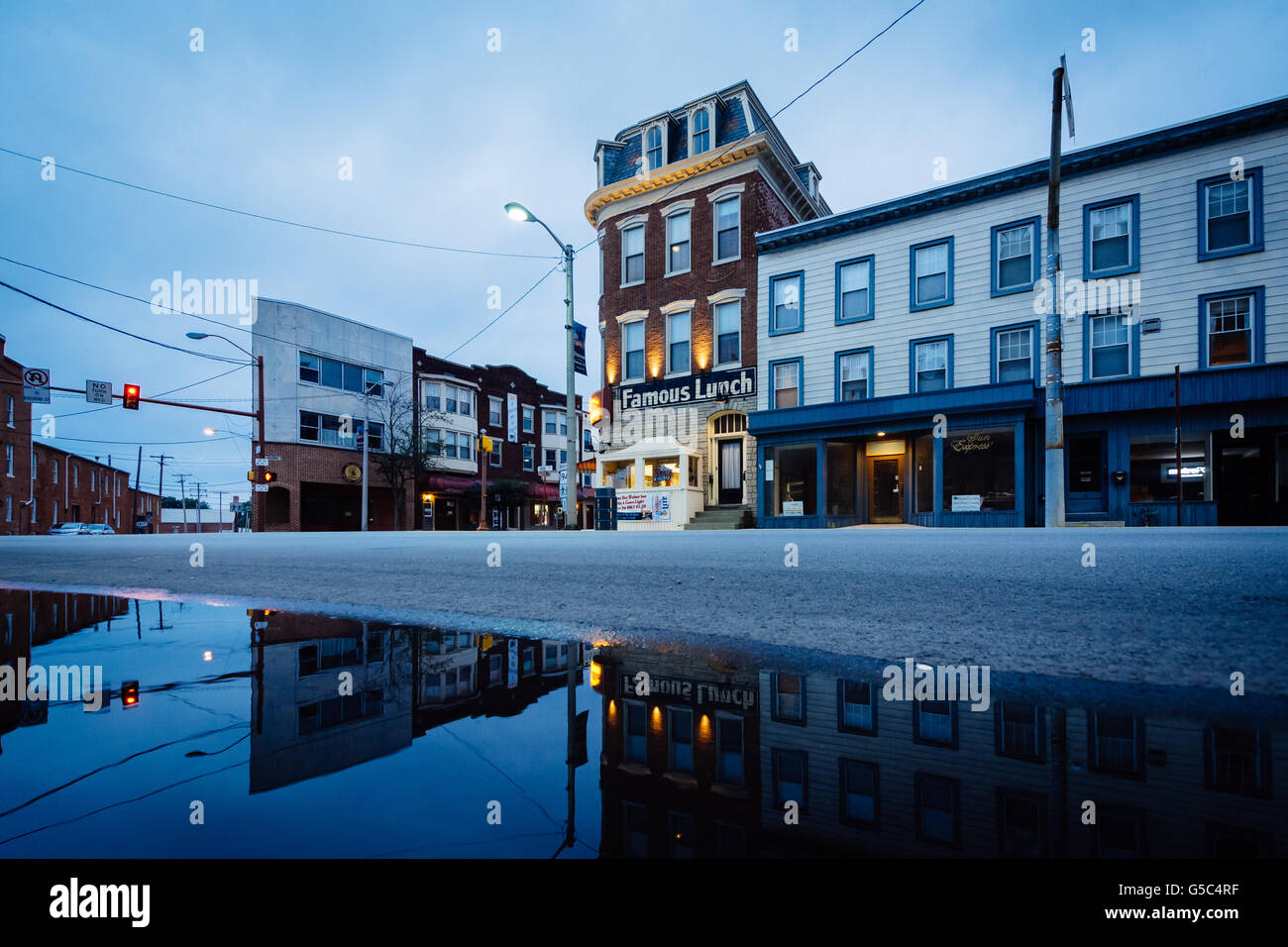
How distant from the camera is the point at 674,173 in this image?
72.2 feet

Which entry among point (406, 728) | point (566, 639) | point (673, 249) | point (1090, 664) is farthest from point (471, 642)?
point (673, 249)

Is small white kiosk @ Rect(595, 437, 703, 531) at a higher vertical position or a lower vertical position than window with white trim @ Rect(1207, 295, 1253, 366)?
lower

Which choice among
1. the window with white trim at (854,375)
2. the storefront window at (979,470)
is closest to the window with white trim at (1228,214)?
the storefront window at (979,470)

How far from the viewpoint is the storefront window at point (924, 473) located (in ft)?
58.5

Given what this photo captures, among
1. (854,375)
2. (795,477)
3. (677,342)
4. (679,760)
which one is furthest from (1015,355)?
(679,760)

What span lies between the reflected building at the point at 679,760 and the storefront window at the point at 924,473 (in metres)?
17.9

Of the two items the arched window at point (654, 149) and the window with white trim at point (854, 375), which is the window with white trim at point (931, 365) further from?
the arched window at point (654, 149)

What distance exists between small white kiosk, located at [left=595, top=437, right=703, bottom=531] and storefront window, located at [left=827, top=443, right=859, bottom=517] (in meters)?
4.56

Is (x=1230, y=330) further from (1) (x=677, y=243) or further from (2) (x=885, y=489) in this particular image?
(1) (x=677, y=243)

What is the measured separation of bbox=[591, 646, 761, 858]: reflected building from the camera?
3.21 ft

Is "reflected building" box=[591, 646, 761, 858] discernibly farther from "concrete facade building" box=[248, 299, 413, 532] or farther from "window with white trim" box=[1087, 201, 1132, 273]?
"concrete facade building" box=[248, 299, 413, 532]

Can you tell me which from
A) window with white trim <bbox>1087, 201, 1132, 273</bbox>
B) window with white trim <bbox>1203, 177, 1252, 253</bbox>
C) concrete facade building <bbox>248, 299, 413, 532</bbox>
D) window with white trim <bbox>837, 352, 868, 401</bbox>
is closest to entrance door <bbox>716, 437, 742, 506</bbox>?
window with white trim <bbox>837, 352, 868, 401</bbox>

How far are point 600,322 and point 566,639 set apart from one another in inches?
886

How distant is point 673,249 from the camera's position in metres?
22.5
